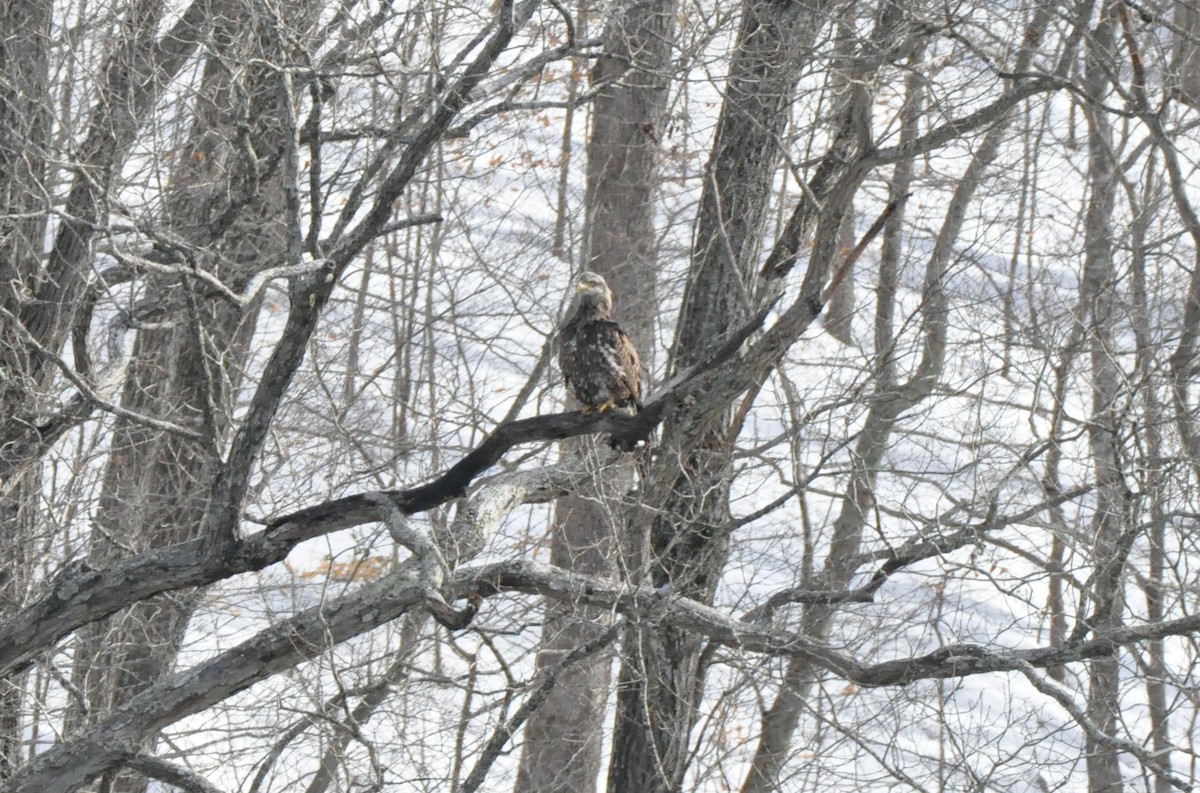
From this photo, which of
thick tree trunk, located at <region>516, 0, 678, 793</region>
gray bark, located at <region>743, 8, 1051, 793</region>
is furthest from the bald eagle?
thick tree trunk, located at <region>516, 0, 678, 793</region>

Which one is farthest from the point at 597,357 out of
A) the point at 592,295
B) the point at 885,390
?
the point at 885,390

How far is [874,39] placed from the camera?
7.12 metres

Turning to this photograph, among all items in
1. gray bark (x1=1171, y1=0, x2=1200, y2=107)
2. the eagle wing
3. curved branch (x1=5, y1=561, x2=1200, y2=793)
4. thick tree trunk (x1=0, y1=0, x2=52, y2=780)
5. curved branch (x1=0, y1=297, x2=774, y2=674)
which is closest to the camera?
curved branch (x1=0, y1=297, x2=774, y2=674)

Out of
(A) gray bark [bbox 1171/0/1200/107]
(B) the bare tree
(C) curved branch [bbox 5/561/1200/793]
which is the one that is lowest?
(C) curved branch [bbox 5/561/1200/793]

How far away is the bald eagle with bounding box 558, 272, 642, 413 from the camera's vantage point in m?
6.55

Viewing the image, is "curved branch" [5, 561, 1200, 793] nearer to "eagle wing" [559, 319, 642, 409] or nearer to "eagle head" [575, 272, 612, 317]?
"eagle wing" [559, 319, 642, 409]

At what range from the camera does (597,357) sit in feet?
21.6

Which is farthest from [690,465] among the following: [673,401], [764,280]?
[673,401]

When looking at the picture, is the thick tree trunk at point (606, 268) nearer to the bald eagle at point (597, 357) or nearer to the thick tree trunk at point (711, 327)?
the thick tree trunk at point (711, 327)

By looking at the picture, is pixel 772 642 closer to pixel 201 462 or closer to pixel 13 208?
pixel 13 208

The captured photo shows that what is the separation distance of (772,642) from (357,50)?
3565 millimetres

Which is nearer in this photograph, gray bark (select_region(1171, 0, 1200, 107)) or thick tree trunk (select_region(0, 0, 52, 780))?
thick tree trunk (select_region(0, 0, 52, 780))

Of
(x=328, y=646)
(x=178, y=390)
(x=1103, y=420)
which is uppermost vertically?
(x=178, y=390)

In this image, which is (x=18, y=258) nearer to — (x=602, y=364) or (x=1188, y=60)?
(x=602, y=364)
